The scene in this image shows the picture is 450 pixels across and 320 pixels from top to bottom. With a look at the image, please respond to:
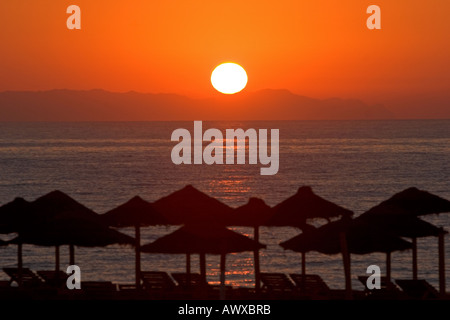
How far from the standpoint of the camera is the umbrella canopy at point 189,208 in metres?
17.0

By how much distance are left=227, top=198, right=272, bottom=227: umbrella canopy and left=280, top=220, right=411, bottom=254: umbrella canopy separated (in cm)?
233

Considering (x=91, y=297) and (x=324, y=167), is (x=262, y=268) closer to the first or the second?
(x=91, y=297)

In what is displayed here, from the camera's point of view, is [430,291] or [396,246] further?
[430,291]

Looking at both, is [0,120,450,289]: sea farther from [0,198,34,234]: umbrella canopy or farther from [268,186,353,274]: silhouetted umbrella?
[0,198,34,234]: umbrella canopy

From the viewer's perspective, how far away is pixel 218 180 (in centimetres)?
8831

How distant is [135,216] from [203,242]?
2.43 metres

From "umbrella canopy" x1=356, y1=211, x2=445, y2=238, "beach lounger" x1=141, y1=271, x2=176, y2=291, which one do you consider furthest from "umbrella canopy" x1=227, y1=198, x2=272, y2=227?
"umbrella canopy" x1=356, y1=211, x2=445, y2=238

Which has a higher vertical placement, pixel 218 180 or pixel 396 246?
pixel 396 246

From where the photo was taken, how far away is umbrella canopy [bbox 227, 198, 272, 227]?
17322mm

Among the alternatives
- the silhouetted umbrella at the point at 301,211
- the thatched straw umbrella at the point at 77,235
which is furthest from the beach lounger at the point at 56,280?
the silhouetted umbrella at the point at 301,211

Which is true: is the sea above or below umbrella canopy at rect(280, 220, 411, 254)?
below
